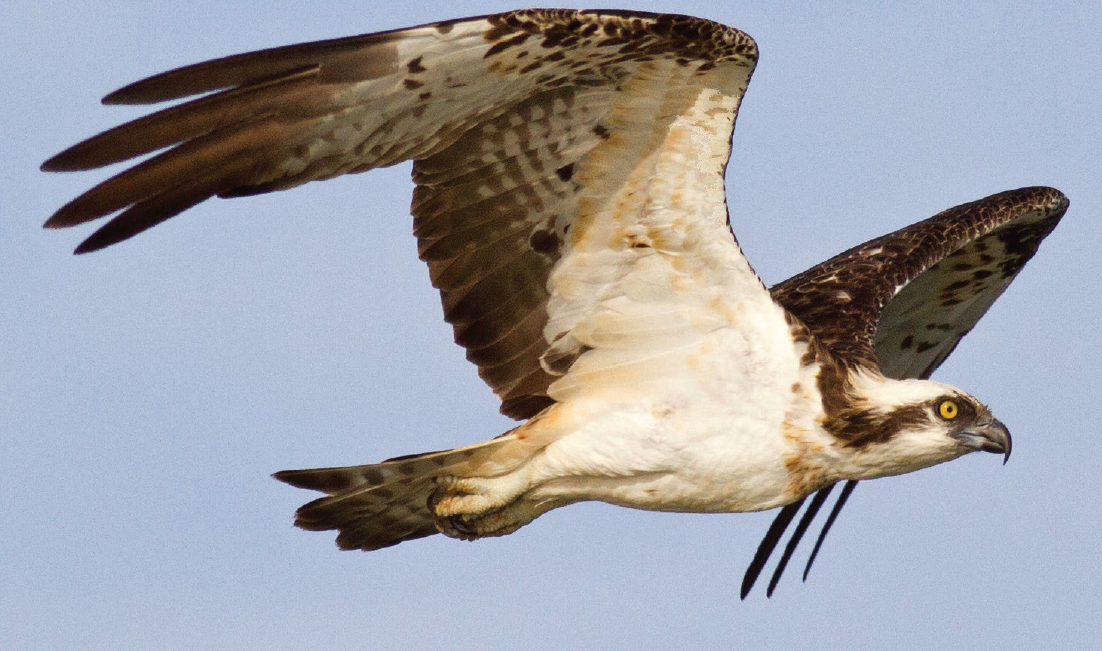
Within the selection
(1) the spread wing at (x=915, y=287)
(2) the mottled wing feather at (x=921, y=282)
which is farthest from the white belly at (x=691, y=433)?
(1) the spread wing at (x=915, y=287)

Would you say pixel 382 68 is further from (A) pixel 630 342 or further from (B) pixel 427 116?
(A) pixel 630 342

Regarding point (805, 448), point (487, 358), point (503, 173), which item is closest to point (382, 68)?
point (503, 173)

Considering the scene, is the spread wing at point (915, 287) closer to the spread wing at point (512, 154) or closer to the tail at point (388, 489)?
the spread wing at point (512, 154)

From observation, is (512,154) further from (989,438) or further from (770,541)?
(770,541)

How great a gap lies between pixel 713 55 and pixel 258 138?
6.88 ft

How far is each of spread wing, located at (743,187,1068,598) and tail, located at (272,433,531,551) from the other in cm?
193

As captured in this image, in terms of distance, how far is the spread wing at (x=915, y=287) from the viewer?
34.9 ft

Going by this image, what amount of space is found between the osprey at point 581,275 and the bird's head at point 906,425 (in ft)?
0.04

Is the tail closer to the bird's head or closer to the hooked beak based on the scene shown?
the bird's head

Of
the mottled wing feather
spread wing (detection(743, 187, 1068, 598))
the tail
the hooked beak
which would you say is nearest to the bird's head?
the hooked beak

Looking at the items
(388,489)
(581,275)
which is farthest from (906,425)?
(388,489)

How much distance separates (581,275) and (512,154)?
87 cm

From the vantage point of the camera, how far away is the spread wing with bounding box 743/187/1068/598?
34.9ft

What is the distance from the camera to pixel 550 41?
8.13 m
